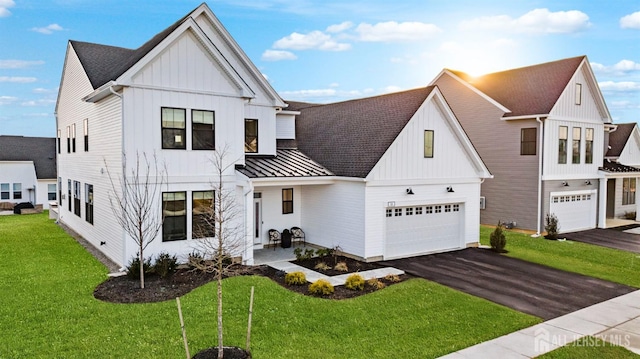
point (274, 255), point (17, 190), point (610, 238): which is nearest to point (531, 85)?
point (610, 238)

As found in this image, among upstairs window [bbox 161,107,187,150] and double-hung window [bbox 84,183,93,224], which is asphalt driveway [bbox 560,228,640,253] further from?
double-hung window [bbox 84,183,93,224]

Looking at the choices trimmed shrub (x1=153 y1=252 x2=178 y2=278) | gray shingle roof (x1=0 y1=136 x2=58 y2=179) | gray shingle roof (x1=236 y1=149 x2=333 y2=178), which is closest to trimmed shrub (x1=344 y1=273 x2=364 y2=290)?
gray shingle roof (x1=236 y1=149 x2=333 y2=178)

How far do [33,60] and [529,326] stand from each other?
118ft

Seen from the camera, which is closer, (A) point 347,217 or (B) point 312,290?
(B) point 312,290

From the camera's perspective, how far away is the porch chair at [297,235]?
60.9ft

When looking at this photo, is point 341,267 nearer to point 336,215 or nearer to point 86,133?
point 336,215

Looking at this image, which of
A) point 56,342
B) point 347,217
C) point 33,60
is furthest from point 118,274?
point 33,60

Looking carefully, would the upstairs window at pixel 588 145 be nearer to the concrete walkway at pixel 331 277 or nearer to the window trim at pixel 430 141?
the window trim at pixel 430 141

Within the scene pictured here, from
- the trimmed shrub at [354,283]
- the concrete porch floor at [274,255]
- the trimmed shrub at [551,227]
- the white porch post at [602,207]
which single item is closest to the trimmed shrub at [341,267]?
the trimmed shrub at [354,283]

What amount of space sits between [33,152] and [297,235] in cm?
3162

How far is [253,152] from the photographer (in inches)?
719

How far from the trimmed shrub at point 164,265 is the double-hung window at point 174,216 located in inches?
26.0

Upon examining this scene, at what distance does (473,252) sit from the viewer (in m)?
18.2

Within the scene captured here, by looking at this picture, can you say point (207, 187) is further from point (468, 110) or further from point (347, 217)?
point (468, 110)
